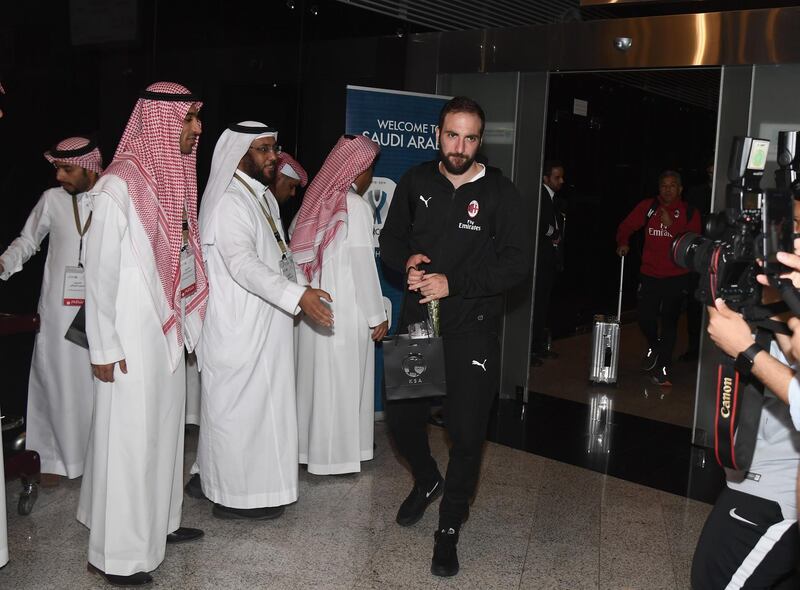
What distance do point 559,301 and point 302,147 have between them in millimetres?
4513

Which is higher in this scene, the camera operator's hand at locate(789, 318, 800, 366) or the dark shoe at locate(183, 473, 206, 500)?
the camera operator's hand at locate(789, 318, 800, 366)

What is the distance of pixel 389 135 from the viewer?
5.70 m

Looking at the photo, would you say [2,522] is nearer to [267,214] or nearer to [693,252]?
[267,214]

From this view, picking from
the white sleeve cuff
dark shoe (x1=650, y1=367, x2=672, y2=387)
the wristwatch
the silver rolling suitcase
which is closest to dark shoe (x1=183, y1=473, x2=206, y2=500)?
the wristwatch

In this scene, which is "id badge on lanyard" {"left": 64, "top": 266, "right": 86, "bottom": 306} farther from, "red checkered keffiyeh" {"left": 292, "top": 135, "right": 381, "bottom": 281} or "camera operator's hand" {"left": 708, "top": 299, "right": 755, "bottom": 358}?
"camera operator's hand" {"left": 708, "top": 299, "right": 755, "bottom": 358}

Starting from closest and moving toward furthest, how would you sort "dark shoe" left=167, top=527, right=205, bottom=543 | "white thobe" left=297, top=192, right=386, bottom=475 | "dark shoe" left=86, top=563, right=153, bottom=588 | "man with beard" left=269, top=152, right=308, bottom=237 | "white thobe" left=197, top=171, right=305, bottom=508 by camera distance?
"dark shoe" left=86, top=563, right=153, bottom=588 → "dark shoe" left=167, top=527, right=205, bottom=543 → "white thobe" left=197, top=171, right=305, bottom=508 → "white thobe" left=297, top=192, right=386, bottom=475 → "man with beard" left=269, top=152, right=308, bottom=237

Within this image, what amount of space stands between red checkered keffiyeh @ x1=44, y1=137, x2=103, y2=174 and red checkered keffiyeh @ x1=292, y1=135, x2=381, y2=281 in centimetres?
107

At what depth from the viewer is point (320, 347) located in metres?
4.64

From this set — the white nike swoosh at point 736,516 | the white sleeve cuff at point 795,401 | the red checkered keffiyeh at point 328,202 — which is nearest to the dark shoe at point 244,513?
the red checkered keffiyeh at point 328,202

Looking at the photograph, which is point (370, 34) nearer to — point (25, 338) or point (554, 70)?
point (554, 70)

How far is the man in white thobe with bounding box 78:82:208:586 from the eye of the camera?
312cm

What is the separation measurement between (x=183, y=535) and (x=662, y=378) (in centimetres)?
469

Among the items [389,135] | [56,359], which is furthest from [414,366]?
[389,135]

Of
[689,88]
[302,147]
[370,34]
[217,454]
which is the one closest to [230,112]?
[302,147]
